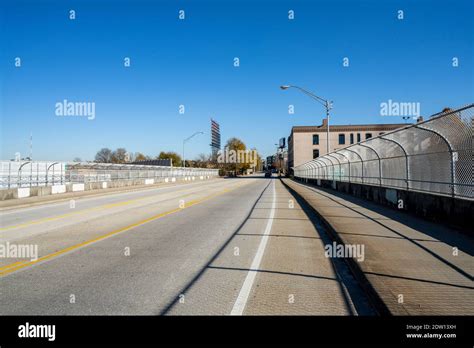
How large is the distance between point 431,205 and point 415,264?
5.33 metres

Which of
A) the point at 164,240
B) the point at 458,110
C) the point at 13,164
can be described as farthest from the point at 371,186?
the point at 13,164

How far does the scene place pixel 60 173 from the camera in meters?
32.3

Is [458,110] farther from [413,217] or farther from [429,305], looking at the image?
[429,305]

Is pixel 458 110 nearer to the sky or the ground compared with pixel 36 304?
nearer to the sky

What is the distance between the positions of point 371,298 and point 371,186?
13159 millimetres

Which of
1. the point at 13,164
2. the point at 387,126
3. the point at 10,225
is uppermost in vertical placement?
the point at 387,126

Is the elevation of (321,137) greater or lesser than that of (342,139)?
greater

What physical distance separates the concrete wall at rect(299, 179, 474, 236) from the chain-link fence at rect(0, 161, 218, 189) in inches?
884

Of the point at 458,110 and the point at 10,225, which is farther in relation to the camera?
the point at 10,225

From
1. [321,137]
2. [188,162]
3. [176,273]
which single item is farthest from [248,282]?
[188,162]

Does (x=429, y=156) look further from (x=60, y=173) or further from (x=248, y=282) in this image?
(x=60, y=173)

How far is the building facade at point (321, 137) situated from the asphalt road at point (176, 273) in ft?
258

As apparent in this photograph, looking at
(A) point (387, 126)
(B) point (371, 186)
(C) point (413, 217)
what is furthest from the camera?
(A) point (387, 126)
